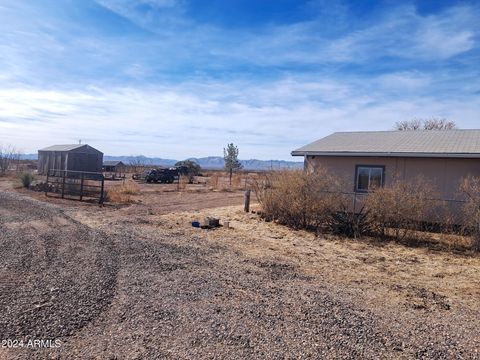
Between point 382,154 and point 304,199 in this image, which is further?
point 382,154

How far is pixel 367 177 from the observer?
14.1 meters

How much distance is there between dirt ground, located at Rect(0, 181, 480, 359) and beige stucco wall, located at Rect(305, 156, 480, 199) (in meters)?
3.71

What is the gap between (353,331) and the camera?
452 cm

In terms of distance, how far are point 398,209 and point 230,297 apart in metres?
6.98

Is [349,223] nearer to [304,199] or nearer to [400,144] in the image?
[304,199]

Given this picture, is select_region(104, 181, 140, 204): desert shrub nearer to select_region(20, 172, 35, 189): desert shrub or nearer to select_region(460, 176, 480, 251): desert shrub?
select_region(20, 172, 35, 189): desert shrub

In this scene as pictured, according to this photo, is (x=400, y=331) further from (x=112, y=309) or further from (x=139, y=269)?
A: (x=139, y=269)

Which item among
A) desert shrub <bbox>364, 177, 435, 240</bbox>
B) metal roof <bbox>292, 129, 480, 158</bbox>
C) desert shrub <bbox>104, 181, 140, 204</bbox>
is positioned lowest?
desert shrub <bbox>104, 181, 140, 204</bbox>

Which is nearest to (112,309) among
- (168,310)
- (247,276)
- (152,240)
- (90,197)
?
(168,310)

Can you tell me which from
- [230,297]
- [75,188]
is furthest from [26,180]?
[230,297]

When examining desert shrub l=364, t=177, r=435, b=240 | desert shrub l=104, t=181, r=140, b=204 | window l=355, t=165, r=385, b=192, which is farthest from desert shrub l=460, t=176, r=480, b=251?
desert shrub l=104, t=181, r=140, b=204

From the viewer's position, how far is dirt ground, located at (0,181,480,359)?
13.4 feet

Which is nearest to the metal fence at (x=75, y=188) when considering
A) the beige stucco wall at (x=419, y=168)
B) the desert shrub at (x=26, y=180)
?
the desert shrub at (x=26, y=180)

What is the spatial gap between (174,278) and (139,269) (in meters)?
0.84
